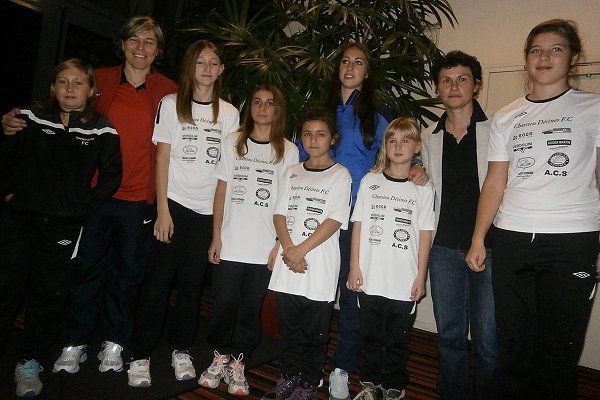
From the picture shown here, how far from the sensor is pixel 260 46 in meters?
2.74

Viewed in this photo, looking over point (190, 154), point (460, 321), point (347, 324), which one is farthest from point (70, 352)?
point (460, 321)

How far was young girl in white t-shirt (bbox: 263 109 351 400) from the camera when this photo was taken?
6.13ft

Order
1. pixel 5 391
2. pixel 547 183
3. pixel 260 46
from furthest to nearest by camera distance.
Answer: pixel 260 46 → pixel 5 391 → pixel 547 183

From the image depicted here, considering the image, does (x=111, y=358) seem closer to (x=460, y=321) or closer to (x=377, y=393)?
(x=377, y=393)

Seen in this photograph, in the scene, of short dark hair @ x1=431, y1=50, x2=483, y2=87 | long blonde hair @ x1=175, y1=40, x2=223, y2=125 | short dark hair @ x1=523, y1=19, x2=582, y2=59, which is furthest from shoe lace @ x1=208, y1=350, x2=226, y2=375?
short dark hair @ x1=523, y1=19, x2=582, y2=59

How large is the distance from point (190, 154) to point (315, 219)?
673 millimetres

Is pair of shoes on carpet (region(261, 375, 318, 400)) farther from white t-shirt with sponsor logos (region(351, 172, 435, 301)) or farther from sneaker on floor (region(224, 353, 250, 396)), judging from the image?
white t-shirt with sponsor logos (region(351, 172, 435, 301))

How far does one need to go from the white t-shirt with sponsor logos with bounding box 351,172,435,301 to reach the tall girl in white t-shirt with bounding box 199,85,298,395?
44cm

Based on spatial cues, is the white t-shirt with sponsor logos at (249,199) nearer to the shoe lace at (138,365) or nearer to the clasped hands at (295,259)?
the clasped hands at (295,259)

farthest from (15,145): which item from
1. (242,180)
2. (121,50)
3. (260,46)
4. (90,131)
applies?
(260,46)

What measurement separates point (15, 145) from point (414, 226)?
179cm

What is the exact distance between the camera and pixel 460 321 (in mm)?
1786

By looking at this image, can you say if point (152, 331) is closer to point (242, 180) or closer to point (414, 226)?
point (242, 180)

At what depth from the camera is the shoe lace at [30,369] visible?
1.80 m
